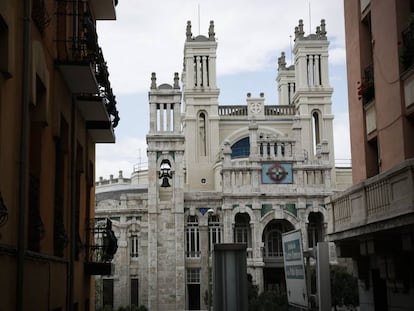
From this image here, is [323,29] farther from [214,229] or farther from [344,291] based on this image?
[344,291]

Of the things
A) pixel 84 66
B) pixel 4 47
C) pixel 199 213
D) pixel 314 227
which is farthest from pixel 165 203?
pixel 4 47

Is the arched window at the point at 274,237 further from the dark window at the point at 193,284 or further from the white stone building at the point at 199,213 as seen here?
the dark window at the point at 193,284

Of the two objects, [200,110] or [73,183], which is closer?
[73,183]

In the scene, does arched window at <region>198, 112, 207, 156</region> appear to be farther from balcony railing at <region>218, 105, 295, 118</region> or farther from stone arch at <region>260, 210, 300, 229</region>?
stone arch at <region>260, 210, 300, 229</region>

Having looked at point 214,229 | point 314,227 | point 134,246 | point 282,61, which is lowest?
point 134,246

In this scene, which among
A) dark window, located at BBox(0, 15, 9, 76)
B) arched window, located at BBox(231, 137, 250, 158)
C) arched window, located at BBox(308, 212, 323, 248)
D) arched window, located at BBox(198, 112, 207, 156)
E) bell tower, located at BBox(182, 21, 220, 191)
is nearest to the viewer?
dark window, located at BBox(0, 15, 9, 76)

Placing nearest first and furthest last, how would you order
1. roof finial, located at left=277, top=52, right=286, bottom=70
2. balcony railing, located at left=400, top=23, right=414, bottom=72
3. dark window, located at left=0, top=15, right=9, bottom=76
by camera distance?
dark window, located at left=0, top=15, right=9, bottom=76 < balcony railing, located at left=400, top=23, right=414, bottom=72 < roof finial, located at left=277, top=52, right=286, bottom=70

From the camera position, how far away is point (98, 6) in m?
16.4

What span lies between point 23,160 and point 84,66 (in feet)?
10.0

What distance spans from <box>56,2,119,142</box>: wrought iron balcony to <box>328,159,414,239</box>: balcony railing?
5.42 meters

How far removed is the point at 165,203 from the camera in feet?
201

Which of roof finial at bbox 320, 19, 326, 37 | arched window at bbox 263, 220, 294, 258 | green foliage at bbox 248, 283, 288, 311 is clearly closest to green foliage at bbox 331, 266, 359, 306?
green foliage at bbox 248, 283, 288, 311

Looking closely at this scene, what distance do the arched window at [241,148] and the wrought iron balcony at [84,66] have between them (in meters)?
55.9

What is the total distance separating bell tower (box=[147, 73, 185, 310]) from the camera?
59.3 metres
